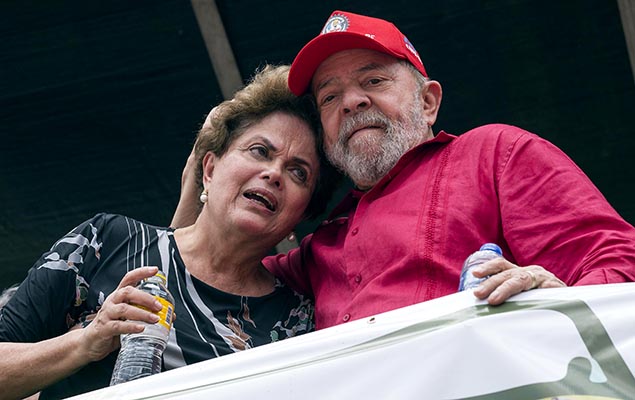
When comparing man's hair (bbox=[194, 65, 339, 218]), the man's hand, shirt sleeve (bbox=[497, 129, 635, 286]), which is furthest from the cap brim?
shirt sleeve (bbox=[497, 129, 635, 286])

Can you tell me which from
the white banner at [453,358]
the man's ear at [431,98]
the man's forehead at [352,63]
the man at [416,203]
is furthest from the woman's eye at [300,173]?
the white banner at [453,358]

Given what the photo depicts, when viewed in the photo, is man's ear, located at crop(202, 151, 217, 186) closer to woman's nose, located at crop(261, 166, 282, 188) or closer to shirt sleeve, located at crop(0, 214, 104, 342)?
woman's nose, located at crop(261, 166, 282, 188)

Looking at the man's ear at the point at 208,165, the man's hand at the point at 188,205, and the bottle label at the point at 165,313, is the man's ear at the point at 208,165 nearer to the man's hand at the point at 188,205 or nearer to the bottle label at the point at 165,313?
the man's hand at the point at 188,205

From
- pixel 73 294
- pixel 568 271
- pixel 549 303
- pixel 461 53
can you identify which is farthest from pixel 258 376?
pixel 461 53

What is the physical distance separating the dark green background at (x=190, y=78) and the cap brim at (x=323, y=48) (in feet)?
2.18

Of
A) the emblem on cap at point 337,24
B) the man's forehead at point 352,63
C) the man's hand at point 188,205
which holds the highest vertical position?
the emblem on cap at point 337,24

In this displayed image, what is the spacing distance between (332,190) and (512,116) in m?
0.92

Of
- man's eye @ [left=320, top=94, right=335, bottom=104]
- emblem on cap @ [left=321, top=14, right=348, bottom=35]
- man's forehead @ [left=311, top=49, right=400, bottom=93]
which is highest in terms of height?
emblem on cap @ [left=321, top=14, right=348, bottom=35]

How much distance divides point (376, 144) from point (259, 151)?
39 centimetres

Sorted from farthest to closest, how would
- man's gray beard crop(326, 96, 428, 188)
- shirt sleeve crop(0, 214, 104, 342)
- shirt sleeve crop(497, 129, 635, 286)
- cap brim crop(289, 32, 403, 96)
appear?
cap brim crop(289, 32, 403, 96) < man's gray beard crop(326, 96, 428, 188) < shirt sleeve crop(0, 214, 104, 342) < shirt sleeve crop(497, 129, 635, 286)

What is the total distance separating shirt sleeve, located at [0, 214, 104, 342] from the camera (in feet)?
7.46

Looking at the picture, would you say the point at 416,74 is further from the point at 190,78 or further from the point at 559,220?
the point at 190,78

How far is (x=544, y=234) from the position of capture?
2043 mm

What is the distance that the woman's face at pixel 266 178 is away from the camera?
2605 mm
